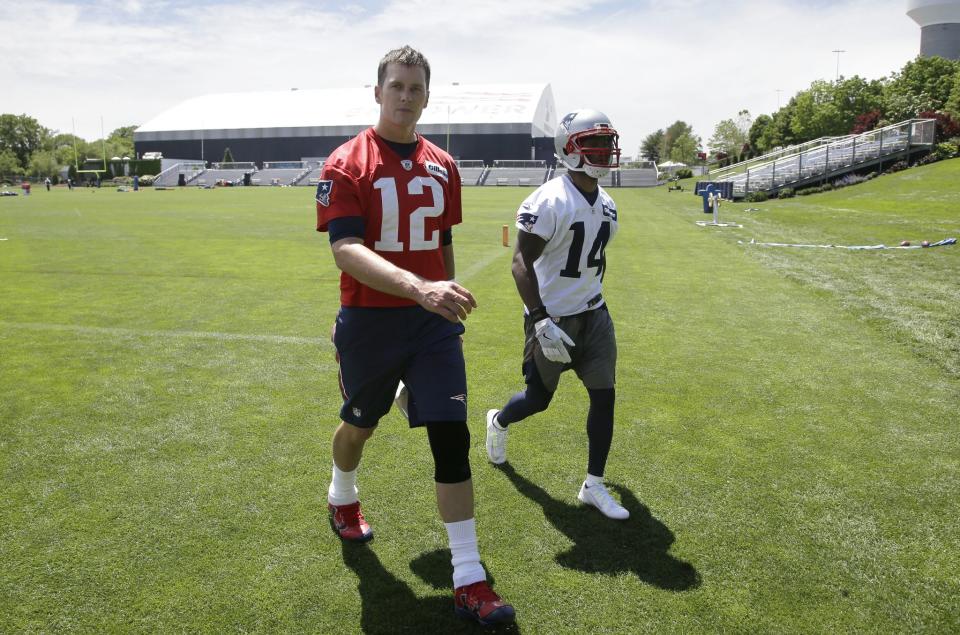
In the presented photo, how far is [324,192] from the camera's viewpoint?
121 inches

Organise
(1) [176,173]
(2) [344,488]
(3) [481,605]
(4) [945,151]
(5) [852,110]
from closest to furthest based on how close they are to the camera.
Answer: (3) [481,605] < (2) [344,488] < (4) [945,151] < (5) [852,110] < (1) [176,173]

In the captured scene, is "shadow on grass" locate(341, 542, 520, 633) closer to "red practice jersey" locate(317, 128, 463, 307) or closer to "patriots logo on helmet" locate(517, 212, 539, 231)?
"red practice jersey" locate(317, 128, 463, 307)

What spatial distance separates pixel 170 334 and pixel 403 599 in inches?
237

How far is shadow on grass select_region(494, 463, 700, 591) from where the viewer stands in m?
3.40

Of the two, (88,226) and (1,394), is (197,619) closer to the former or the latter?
(1,394)

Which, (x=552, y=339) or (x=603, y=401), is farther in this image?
(x=603, y=401)

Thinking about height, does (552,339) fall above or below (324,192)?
below

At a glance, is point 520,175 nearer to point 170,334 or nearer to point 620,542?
point 170,334

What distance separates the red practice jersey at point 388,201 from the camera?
3.06m

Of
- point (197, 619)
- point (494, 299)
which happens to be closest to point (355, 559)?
point (197, 619)

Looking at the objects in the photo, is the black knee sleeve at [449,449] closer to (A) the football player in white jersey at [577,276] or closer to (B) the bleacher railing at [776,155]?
(A) the football player in white jersey at [577,276]

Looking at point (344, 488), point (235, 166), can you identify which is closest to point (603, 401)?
point (344, 488)

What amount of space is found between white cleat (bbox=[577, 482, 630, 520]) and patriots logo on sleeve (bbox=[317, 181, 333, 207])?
2.25 meters

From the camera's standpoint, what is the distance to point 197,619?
2.98m
